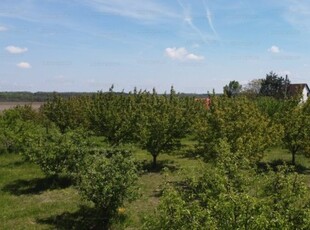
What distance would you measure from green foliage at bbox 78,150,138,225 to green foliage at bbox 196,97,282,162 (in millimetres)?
3924

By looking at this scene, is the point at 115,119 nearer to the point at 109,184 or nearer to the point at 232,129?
the point at 232,129

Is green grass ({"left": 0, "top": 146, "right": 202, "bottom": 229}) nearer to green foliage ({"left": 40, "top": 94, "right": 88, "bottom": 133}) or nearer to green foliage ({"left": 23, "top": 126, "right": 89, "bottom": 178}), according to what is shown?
green foliage ({"left": 23, "top": 126, "right": 89, "bottom": 178})

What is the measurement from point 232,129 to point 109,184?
5.95m

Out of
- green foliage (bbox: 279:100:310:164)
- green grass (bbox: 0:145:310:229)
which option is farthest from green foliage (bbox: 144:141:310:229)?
green foliage (bbox: 279:100:310:164)

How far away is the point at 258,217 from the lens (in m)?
6.05

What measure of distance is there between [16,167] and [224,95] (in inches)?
452

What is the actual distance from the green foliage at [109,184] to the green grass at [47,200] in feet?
1.93

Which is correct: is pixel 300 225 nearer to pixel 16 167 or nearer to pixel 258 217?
pixel 258 217

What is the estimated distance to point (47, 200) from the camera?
15.7 metres

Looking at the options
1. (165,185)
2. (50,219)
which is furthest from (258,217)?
(50,219)

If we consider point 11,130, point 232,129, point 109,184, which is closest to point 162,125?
point 232,129

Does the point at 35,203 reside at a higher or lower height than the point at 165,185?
lower

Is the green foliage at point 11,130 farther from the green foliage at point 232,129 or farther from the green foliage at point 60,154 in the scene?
the green foliage at point 232,129

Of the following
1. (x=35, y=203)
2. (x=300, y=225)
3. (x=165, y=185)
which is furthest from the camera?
(x=35, y=203)
